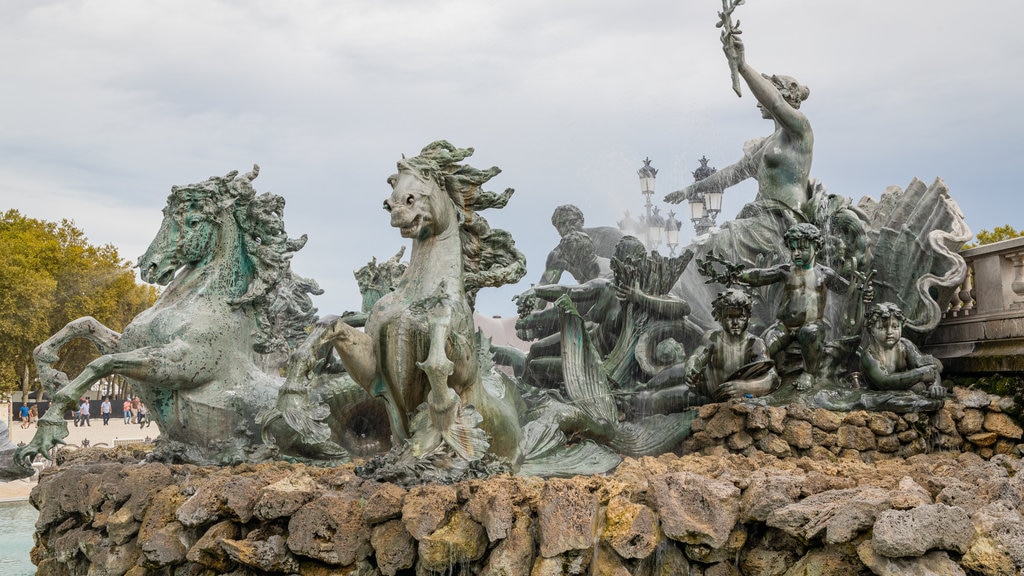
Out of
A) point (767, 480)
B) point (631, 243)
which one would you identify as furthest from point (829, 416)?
point (767, 480)

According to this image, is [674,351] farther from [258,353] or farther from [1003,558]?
[1003,558]

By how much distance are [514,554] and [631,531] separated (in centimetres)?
47

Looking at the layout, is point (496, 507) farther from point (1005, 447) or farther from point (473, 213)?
point (1005, 447)

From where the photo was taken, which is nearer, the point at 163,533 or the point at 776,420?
the point at 163,533

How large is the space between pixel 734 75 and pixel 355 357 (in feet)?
14.8

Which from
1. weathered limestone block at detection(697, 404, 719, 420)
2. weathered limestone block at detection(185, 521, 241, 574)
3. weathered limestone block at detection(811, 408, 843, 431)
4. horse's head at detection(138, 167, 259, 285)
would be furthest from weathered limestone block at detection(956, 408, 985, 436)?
horse's head at detection(138, 167, 259, 285)

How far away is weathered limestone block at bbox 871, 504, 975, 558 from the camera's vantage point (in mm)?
3184

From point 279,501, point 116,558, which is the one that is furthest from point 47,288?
point 279,501

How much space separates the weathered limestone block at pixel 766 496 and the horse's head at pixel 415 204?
2176mm

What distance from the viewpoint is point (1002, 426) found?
6914 mm

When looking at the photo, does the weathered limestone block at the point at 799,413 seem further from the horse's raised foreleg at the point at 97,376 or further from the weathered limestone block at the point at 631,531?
the horse's raised foreleg at the point at 97,376

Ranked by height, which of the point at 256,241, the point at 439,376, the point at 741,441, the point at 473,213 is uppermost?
the point at 256,241

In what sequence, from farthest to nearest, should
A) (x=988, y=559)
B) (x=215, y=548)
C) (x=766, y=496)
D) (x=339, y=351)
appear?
(x=339, y=351), (x=215, y=548), (x=766, y=496), (x=988, y=559)

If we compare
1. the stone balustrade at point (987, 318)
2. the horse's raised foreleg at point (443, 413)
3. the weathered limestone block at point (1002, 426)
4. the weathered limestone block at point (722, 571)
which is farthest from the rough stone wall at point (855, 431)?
the weathered limestone block at point (722, 571)
